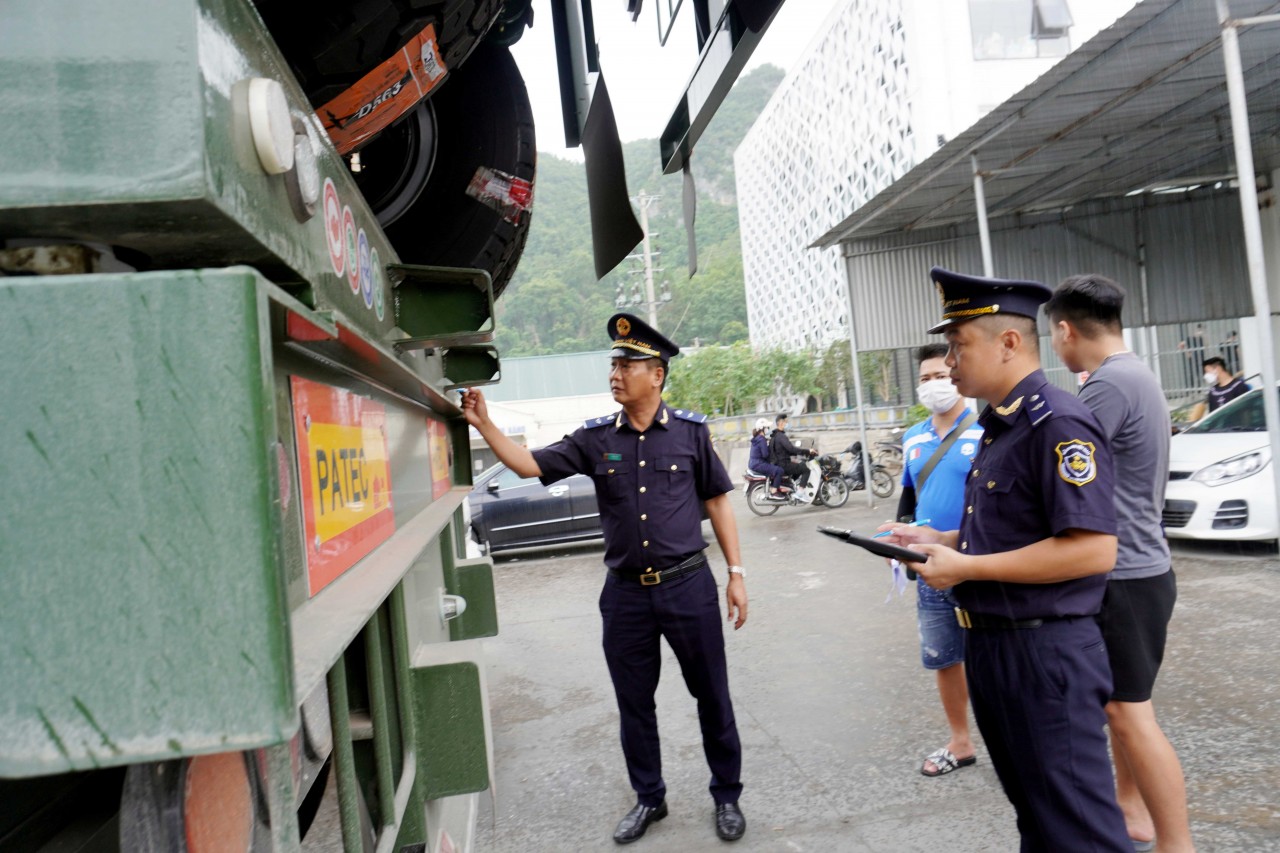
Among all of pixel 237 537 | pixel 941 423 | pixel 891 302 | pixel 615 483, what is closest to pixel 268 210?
pixel 237 537

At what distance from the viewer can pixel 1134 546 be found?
2723mm

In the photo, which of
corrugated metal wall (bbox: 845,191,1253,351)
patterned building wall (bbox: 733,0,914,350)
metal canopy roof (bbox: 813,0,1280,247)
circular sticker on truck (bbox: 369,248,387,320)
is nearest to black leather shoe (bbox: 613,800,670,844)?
circular sticker on truck (bbox: 369,248,387,320)

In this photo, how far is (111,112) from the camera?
0.71m

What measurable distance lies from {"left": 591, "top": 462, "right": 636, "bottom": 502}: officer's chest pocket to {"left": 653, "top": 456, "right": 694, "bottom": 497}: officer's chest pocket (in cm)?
10

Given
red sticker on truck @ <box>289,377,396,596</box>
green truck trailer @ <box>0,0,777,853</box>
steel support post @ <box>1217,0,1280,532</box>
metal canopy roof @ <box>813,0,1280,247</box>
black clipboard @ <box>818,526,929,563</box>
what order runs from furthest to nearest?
1. metal canopy roof @ <box>813,0,1280,247</box>
2. steel support post @ <box>1217,0,1280,532</box>
3. black clipboard @ <box>818,526,929,563</box>
4. red sticker on truck @ <box>289,377,396,596</box>
5. green truck trailer @ <box>0,0,777,853</box>

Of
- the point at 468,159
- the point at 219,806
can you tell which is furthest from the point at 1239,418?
the point at 219,806

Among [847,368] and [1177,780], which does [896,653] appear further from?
[847,368]

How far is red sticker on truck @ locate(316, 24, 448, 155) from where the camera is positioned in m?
1.55

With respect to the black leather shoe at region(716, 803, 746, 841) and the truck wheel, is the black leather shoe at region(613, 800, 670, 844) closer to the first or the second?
the black leather shoe at region(716, 803, 746, 841)

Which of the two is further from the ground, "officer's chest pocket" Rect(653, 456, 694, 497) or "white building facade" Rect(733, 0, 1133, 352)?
"white building facade" Rect(733, 0, 1133, 352)

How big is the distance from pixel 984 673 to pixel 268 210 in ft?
6.39

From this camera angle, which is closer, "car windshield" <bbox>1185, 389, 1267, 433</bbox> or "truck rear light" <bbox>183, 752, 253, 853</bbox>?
"truck rear light" <bbox>183, 752, 253, 853</bbox>

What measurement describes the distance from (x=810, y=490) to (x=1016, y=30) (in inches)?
985

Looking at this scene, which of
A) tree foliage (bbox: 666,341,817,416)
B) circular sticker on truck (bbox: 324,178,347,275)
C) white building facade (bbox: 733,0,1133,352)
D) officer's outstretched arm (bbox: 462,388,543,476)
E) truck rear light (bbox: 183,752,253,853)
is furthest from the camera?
tree foliage (bbox: 666,341,817,416)
